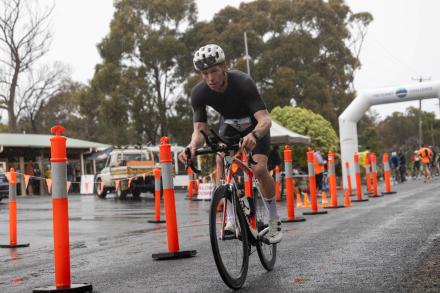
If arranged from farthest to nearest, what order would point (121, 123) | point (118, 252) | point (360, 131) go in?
point (360, 131) < point (121, 123) < point (118, 252)

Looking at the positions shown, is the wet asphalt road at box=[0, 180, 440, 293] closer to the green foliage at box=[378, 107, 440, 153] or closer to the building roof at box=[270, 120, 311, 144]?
the building roof at box=[270, 120, 311, 144]

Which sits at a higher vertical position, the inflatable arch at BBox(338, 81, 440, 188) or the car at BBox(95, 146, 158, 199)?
the inflatable arch at BBox(338, 81, 440, 188)

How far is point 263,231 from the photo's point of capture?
222 inches

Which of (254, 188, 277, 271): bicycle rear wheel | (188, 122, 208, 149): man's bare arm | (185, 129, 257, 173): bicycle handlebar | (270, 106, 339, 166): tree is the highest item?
(270, 106, 339, 166): tree

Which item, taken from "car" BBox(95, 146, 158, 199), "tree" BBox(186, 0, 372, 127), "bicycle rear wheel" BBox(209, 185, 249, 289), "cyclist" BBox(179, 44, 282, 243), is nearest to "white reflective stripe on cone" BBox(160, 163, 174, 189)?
→ "cyclist" BBox(179, 44, 282, 243)

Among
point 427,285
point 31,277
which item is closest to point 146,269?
point 31,277

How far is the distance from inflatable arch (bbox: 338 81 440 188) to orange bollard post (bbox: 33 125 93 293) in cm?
2415

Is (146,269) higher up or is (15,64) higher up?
(15,64)

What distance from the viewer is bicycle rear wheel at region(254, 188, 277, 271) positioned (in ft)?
18.0

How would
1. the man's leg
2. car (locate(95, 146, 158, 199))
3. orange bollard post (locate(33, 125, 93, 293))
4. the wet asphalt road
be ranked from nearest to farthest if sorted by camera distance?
the wet asphalt road → orange bollard post (locate(33, 125, 93, 293)) → the man's leg → car (locate(95, 146, 158, 199))

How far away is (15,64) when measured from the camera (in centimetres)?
5219

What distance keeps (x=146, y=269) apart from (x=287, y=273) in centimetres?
139

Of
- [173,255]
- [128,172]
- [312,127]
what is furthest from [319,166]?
[173,255]

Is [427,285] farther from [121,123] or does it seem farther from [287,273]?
[121,123]
